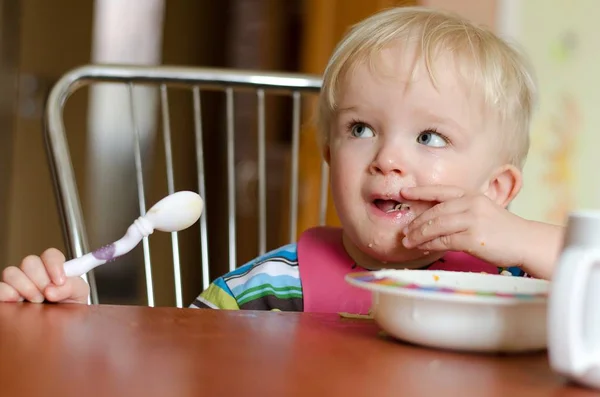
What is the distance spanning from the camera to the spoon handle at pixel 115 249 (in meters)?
0.80

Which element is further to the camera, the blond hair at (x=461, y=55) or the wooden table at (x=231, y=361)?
the blond hair at (x=461, y=55)

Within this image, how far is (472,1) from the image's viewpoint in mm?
2555

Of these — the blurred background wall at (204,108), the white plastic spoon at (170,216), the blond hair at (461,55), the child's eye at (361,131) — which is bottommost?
the blurred background wall at (204,108)

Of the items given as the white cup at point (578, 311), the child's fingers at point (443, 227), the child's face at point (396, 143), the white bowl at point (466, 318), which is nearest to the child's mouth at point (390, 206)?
the child's face at point (396, 143)

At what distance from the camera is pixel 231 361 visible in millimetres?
587

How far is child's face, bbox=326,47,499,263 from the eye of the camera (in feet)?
3.54

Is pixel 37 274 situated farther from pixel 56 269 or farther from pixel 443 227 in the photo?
pixel 443 227

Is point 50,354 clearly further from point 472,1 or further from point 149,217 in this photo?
point 472,1

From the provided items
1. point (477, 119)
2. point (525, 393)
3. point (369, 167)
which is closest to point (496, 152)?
point (477, 119)

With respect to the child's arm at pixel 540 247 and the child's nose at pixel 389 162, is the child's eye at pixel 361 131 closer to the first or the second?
the child's nose at pixel 389 162

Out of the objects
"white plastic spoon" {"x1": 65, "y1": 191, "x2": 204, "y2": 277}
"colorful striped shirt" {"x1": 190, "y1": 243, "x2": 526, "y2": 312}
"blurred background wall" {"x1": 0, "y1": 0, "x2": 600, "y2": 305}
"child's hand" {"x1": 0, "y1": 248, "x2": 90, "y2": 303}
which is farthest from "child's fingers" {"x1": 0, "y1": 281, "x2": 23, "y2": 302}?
"blurred background wall" {"x1": 0, "y1": 0, "x2": 600, "y2": 305}

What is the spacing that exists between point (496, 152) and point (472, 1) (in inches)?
59.1

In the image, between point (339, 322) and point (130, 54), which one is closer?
point (339, 322)

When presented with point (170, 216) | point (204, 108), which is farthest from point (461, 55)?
point (204, 108)
